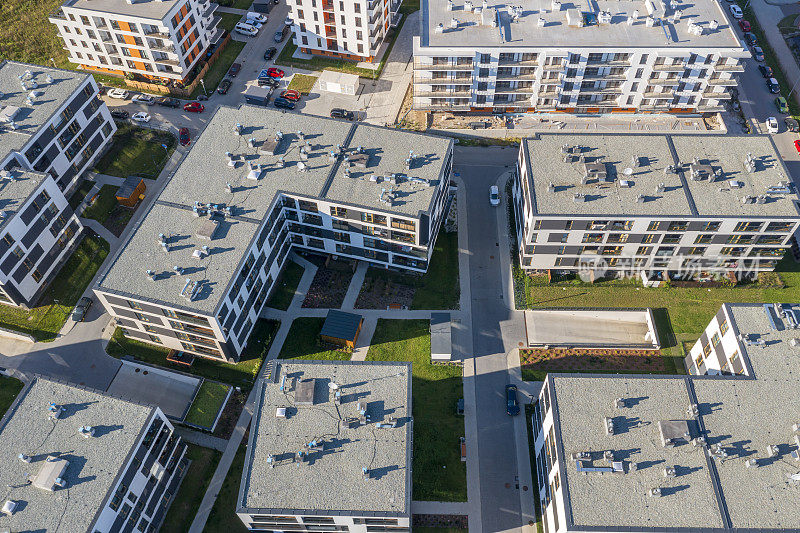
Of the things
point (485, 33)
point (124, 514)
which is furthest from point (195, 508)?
point (485, 33)

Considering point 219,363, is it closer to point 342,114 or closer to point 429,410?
point 429,410

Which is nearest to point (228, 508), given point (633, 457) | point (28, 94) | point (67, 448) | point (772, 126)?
point (67, 448)

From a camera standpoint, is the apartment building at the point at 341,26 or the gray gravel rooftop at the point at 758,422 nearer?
the gray gravel rooftop at the point at 758,422

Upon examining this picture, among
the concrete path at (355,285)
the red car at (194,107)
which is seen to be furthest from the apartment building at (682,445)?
the red car at (194,107)

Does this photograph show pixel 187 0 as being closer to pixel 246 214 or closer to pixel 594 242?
pixel 246 214

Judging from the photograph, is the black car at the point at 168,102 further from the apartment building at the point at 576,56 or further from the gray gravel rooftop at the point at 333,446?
the gray gravel rooftop at the point at 333,446

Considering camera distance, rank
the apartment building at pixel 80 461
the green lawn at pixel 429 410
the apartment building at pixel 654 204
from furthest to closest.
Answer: the apartment building at pixel 654 204 → the green lawn at pixel 429 410 → the apartment building at pixel 80 461

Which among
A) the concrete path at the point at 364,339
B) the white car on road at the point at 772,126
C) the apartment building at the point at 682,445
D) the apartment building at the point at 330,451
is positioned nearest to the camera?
the apartment building at the point at 682,445

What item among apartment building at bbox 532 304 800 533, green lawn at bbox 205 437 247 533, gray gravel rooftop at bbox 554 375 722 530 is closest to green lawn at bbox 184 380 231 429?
green lawn at bbox 205 437 247 533
